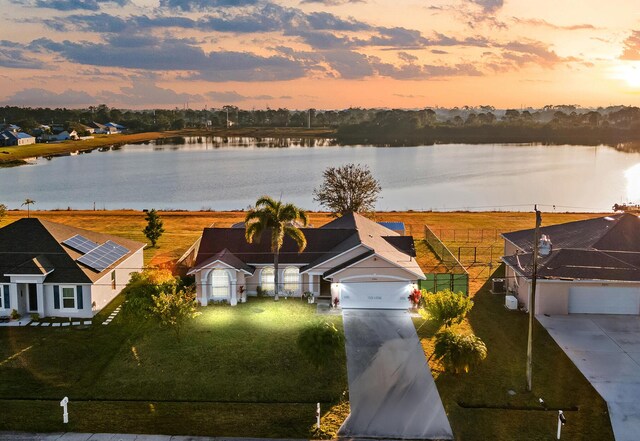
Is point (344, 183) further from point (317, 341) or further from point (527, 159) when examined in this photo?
point (527, 159)

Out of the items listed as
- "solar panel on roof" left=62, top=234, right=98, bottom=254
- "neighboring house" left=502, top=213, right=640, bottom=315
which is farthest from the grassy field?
"solar panel on roof" left=62, top=234, right=98, bottom=254

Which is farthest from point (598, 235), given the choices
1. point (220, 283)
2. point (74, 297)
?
point (74, 297)

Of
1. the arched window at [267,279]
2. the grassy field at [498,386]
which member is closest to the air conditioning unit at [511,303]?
the grassy field at [498,386]

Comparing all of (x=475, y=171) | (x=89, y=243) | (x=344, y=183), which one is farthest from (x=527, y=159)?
(x=89, y=243)

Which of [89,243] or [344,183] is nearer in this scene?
[89,243]

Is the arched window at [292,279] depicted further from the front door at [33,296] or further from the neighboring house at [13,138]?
the neighboring house at [13,138]

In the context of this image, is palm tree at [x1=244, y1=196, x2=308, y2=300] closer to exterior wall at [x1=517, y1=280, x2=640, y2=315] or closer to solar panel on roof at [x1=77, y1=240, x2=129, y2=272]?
solar panel on roof at [x1=77, y1=240, x2=129, y2=272]

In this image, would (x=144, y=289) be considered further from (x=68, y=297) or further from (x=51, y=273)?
(x=51, y=273)
